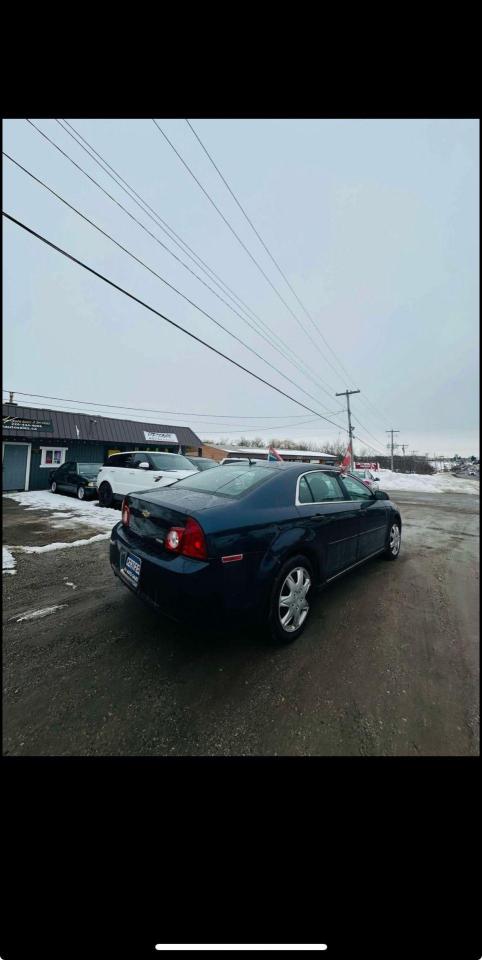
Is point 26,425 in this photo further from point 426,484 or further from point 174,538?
point 426,484


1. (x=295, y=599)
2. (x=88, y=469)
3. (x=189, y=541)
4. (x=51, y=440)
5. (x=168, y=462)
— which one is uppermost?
(x=51, y=440)

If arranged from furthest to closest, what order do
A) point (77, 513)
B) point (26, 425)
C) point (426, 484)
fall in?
point (426, 484) → point (26, 425) → point (77, 513)

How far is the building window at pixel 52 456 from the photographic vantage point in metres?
15.2

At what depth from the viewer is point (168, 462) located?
26.8 ft

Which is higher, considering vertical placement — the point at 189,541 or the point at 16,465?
the point at 16,465

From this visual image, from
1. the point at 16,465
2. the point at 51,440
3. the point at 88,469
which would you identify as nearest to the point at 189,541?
the point at 88,469

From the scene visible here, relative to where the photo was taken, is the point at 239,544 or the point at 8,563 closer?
the point at 239,544

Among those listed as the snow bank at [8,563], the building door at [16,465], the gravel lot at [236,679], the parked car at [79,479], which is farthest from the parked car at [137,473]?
the building door at [16,465]

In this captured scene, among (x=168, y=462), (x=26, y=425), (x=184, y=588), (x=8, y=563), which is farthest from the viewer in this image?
(x=26, y=425)

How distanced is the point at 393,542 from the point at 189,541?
142 inches

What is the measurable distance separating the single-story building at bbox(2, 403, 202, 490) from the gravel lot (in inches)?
482

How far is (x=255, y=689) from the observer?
189 centimetres
